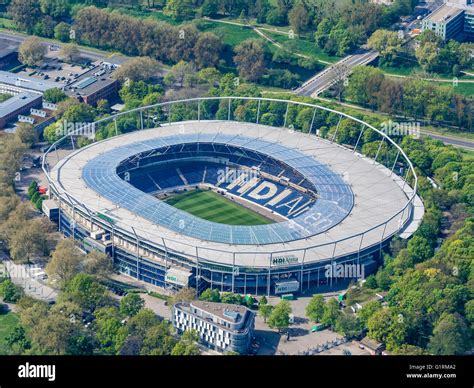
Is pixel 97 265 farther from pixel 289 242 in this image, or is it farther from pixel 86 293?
pixel 289 242

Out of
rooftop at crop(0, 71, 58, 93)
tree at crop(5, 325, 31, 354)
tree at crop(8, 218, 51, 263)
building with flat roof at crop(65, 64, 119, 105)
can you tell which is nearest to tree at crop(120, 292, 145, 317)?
tree at crop(5, 325, 31, 354)

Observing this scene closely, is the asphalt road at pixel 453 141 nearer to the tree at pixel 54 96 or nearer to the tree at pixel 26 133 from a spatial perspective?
the tree at pixel 54 96

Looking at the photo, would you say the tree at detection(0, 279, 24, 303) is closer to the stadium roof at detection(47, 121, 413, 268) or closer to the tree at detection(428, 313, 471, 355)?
the stadium roof at detection(47, 121, 413, 268)

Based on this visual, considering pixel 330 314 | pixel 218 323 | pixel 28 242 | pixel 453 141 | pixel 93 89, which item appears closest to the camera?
pixel 218 323

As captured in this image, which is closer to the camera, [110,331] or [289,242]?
[110,331]

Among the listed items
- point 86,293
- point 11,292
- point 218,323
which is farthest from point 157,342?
point 11,292

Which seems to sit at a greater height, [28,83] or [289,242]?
[289,242]

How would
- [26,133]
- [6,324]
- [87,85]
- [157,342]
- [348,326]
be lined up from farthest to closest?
[87,85]
[26,133]
[6,324]
[348,326]
[157,342]

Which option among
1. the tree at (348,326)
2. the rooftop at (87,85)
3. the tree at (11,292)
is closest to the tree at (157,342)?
the tree at (348,326)
